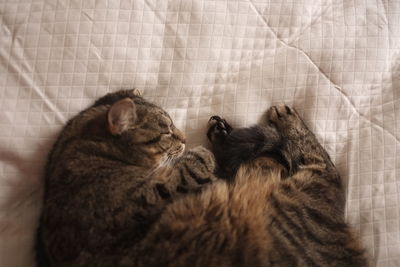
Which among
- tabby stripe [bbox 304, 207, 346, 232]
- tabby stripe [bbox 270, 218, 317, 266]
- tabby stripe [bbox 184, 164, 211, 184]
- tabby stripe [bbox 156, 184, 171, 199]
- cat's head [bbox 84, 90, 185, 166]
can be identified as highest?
cat's head [bbox 84, 90, 185, 166]

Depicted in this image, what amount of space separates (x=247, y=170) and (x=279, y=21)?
0.65 metres

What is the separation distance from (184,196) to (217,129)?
0.37m

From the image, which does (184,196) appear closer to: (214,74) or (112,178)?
(112,178)

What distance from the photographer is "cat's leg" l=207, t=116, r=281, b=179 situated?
1.47 m

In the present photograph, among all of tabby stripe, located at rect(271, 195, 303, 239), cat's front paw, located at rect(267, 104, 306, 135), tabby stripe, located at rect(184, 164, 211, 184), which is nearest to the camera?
tabby stripe, located at rect(271, 195, 303, 239)

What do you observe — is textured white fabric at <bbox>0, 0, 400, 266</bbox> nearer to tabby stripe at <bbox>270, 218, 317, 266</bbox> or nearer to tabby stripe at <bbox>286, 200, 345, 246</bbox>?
tabby stripe at <bbox>286, 200, 345, 246</bbox>

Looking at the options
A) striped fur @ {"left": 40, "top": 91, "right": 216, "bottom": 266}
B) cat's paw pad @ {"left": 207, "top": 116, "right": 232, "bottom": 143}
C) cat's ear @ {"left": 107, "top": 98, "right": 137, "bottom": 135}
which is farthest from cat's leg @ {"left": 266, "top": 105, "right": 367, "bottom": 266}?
cat's ear @ {"left": 107, "top": 98, "right": 137, "bottom": 135}

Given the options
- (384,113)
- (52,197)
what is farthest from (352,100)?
(52,197)

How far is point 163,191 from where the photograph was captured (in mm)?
1303

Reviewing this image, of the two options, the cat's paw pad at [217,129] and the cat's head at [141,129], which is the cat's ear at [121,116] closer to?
the cat's head at [141,129]

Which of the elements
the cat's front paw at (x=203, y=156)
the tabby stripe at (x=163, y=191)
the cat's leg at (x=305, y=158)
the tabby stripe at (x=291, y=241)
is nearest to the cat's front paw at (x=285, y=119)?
the cat's leg at (x=305, y=158)

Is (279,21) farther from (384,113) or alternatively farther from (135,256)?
(135,256)

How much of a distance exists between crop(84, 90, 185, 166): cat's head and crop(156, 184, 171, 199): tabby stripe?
123 mm

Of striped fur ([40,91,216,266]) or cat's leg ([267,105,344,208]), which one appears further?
cat's leg ([267,105,344,208])
